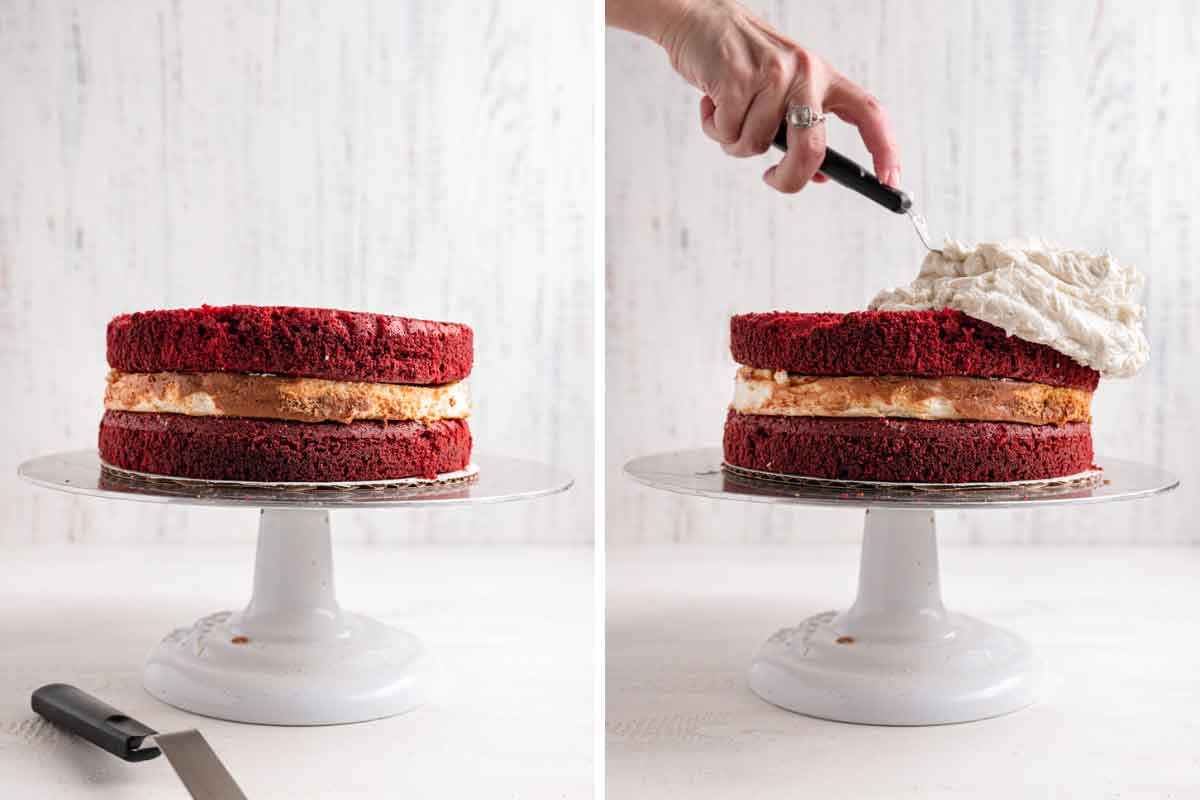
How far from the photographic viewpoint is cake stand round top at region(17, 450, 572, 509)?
1364 millimetres

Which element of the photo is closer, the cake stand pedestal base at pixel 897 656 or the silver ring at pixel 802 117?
the cake stand pedestal base at pixel 897 656

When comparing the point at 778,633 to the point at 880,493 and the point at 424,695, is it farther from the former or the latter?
the point at 424,695

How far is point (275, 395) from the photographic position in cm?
153

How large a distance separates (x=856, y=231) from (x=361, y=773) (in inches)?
69.3

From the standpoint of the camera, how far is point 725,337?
265 cm

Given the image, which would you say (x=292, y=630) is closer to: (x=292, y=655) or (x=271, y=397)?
(x=292, y=655)

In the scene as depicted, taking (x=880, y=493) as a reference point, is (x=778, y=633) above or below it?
below

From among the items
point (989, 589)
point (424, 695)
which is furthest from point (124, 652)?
point (989, 589)

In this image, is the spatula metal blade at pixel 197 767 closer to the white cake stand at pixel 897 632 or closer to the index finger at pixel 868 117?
the white cake stand at pixel 897 632

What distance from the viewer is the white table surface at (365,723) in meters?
1.29

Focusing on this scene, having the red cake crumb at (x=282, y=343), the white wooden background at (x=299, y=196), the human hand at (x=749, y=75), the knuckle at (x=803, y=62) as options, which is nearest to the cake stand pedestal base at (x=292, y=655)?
the red cake crumb at (x=282, y=343)

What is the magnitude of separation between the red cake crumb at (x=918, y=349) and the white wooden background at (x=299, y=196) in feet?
4.41

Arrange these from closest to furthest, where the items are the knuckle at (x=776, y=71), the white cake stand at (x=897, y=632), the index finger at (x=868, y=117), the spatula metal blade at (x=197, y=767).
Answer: the spatula metal blade at (x=197, y=767) < the white cake stand at (x=897, y=632) < the knuckle at (x=776, y=71) < the index finger at (x=868, y=117)

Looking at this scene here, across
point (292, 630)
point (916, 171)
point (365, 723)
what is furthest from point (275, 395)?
point (916, 171)
